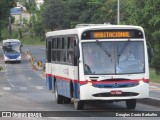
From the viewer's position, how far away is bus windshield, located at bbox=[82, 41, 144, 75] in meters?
21.0

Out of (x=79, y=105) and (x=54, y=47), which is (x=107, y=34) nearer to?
(x=79, y=105)

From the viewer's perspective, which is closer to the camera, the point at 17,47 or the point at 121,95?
the point at 121,95

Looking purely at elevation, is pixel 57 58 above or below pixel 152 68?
above

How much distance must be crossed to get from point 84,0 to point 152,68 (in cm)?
4878

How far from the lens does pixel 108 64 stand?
21016 millimetres

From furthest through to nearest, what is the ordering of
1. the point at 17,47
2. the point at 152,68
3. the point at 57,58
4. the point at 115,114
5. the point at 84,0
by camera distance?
the point at 84,0, the point at 17,47, the point at 152,68, the point at 57,58, the point at 115,114

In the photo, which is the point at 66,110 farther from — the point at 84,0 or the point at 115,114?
the point at 84,0

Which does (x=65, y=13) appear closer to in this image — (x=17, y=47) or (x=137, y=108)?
(x=17, y=47)

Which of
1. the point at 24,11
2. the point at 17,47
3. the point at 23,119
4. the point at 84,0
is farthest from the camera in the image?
the point at 24,11

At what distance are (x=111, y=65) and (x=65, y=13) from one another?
293 feet

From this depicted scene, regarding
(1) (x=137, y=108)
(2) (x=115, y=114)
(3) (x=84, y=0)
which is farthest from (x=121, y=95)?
(3) (x=84, y=0)

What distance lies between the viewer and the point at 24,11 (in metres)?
167

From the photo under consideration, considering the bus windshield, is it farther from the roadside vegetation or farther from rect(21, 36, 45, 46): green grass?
rect(21, 36, 45, 46): green grass

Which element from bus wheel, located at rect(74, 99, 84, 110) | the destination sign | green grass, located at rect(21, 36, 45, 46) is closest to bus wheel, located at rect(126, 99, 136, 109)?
bus wheel, located at rect(74, 99, 84, 110)
